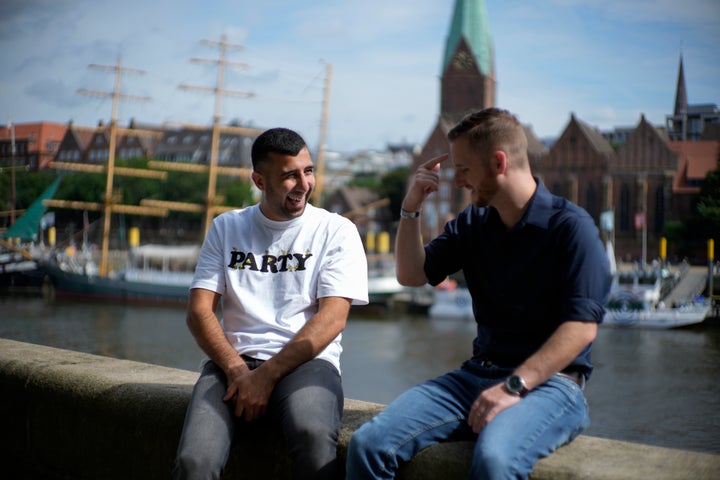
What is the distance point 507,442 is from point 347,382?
16284 millimetres

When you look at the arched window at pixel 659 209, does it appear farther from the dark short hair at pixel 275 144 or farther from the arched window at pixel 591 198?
the dark short hair at pixel 275 144

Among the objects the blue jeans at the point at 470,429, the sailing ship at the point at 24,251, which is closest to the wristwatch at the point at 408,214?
the blue jeans at the point at 470,429

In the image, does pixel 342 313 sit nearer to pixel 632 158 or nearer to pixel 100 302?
pixel 100 302

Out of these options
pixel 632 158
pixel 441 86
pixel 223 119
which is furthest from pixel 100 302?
pixel 441 86

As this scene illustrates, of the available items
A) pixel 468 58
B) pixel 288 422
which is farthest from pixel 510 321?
pixel 468 58

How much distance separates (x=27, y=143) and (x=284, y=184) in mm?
18811

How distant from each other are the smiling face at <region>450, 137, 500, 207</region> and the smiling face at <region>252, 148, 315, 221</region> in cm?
54

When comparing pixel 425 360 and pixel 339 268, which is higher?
pixel 339 268

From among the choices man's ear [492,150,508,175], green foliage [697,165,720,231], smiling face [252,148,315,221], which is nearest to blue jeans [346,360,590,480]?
man's ear [492,150,508,175]

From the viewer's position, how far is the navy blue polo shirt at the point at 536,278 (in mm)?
1776

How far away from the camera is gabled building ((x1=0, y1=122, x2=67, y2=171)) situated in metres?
17.7

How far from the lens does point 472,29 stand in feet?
217

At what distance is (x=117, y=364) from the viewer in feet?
9.20

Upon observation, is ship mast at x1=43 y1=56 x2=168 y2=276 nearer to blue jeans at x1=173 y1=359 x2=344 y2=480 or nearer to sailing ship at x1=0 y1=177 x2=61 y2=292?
sailing ship at x1=0 y1=177 x2=61 y2=292
